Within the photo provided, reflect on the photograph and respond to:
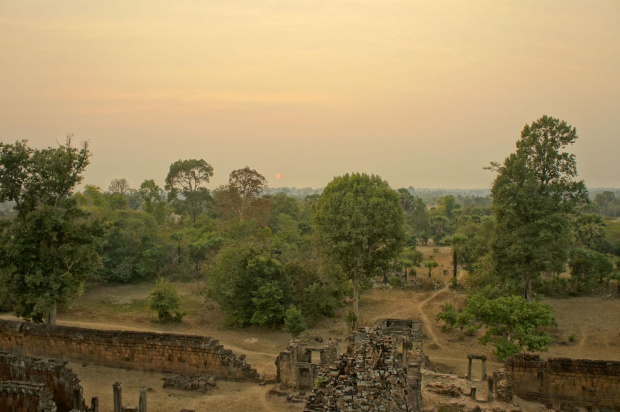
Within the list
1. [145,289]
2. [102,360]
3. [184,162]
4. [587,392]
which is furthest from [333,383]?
[184,162]

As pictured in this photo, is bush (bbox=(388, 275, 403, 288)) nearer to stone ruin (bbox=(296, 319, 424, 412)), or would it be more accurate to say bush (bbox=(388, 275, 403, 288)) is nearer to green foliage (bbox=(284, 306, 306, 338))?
green foliage (bbox=(284, 306, 306, 338))

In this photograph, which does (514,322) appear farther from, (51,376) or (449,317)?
(51,376)

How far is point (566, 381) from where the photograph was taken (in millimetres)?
14695

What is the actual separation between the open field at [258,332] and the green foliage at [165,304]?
1.95ft

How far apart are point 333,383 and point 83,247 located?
14.8 meters

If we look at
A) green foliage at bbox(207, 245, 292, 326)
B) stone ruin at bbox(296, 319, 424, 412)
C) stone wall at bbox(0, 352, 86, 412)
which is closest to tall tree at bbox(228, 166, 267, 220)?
green foliage at bbox(207, 245, 292, 326)

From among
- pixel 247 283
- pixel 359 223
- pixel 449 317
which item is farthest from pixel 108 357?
pixel 449 317

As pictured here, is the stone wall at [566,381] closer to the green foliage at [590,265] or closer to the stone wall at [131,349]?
the stone wall at [131,349]

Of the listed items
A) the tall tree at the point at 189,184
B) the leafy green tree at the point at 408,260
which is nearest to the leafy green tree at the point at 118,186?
the tall tree at the point at 189,184

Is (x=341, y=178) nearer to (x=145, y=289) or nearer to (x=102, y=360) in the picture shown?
(x=102, y=360)

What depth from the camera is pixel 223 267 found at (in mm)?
24562

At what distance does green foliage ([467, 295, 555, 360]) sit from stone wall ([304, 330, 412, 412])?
33.8ft

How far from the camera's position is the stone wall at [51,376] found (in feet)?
42.2

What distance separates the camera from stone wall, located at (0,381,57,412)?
430 inches
